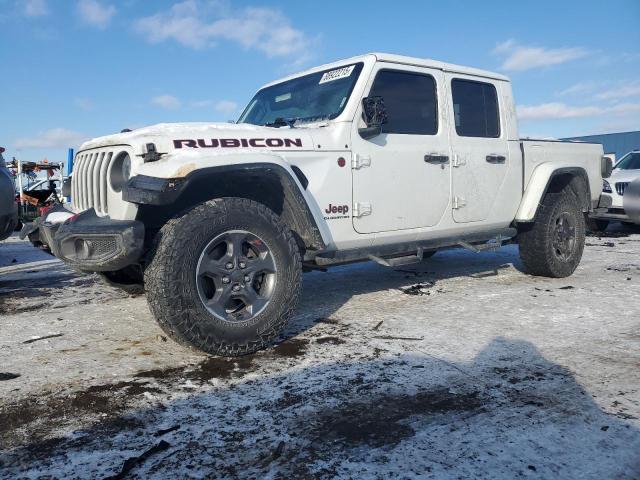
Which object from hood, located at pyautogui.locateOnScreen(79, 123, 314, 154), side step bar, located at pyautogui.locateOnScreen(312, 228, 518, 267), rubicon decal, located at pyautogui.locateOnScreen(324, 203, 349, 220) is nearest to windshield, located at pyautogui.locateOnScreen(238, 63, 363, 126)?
hood, located at pyautogui.locateOnScreen(79, 123, 314, 154)

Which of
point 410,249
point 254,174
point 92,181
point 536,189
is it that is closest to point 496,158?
point 536,189

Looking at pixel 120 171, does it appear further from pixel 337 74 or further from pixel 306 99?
pixel 337 74

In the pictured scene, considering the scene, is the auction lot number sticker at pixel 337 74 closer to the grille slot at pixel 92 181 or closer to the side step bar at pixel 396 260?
the side step bar at pixel 396 260

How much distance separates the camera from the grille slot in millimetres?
3186

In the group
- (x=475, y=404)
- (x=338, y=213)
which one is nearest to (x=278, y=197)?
(x=338, y=213)

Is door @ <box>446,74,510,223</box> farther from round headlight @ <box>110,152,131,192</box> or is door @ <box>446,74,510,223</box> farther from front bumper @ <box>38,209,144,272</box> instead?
front bumper @ <box>38,209,144,272</box>

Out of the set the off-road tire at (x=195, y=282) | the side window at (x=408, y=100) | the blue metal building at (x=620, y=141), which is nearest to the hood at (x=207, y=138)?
the off-road tire at (x=195, y=282)

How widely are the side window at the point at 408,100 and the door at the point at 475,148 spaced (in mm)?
242

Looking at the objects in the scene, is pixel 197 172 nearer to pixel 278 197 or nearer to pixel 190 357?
pixel 278 197

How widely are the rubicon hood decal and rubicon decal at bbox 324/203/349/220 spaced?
1.59 feet

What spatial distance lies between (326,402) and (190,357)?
1.06m

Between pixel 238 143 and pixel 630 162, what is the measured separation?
10.1 m

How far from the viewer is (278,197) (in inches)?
139

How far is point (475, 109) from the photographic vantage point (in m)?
4.79
